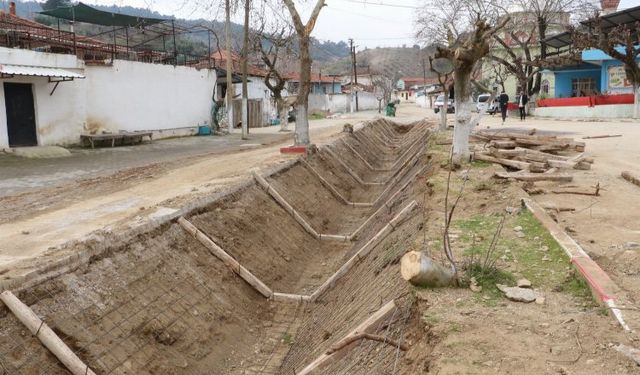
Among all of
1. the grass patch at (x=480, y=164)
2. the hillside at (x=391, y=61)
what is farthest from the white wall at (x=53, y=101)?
the hillside at (x=391, y=61)

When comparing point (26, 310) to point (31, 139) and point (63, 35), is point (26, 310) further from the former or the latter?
point (63, 35)

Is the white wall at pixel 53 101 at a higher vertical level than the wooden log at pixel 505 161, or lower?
higher

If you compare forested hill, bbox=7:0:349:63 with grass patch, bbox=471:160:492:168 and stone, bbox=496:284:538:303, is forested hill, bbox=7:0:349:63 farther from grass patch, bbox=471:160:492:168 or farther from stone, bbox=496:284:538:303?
stone, bbox=496:284:538:303

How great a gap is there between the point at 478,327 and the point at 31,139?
58.9 feet

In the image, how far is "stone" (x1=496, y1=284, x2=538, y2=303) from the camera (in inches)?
193

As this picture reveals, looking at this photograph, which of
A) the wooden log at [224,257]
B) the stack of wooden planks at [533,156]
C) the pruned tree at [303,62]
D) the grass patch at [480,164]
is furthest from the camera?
the pruned tree at [303,62]

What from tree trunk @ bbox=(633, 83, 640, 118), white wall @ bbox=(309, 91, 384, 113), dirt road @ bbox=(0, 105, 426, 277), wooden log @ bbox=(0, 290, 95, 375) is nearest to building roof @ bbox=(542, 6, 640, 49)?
tree trunk @ bbox=(633, 83, 640, 118)

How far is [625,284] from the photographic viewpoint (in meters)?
5.22

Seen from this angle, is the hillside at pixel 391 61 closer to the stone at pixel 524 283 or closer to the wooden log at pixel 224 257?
the wooden log at pixel 224 257

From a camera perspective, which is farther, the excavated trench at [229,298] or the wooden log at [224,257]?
the wooden log at [224,257]

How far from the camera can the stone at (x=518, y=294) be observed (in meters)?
4.89

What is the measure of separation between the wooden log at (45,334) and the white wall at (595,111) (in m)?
31.8

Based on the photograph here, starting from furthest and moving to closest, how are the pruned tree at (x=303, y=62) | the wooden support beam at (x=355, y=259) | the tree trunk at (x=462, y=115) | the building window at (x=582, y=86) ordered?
the building window at (x=582, y=86)
the pruned tree at (x=303, y=62)
the tree trunk at (x=462, y=115)
the wooden support beam at (x=355, y=259)

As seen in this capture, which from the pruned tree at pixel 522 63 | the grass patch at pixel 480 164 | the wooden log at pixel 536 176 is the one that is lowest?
the wooden log at pixel 536 176
